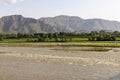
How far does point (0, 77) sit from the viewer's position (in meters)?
30.8

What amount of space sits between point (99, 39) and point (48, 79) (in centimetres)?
11595

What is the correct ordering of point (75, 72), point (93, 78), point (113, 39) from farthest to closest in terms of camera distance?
point (113, 39) → point (75, 72) → point (93, 78)

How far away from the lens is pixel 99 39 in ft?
469

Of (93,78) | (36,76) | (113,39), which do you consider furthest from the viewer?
(113,39)

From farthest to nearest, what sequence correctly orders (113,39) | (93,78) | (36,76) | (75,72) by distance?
(113,39) < (75,72) < (36,76) < (93,78)

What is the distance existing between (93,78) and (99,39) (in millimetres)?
115135

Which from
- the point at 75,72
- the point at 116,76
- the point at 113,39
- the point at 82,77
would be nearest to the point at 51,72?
the point at 75,72

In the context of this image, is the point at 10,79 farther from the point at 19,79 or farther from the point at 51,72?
the point at 51,72

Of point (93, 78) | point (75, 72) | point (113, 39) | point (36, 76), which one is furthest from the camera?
point (113, 39)

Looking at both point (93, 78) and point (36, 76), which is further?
point (36, 76)

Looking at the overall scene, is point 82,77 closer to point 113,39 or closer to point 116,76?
point 116,76

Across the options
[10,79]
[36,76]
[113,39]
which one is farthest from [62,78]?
[113,39]

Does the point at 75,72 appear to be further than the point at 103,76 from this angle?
Yes

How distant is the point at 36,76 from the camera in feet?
103
